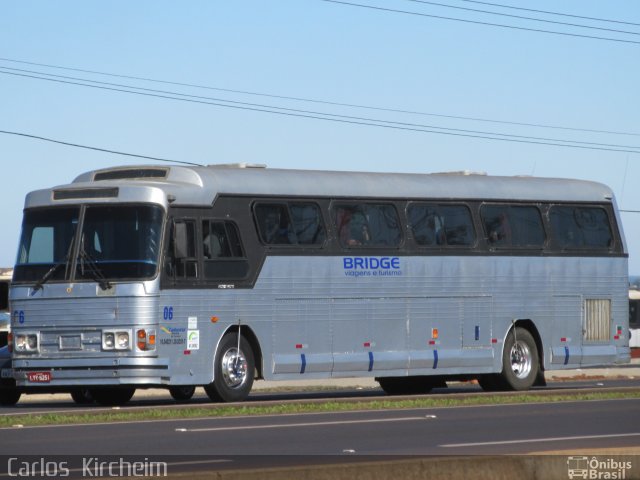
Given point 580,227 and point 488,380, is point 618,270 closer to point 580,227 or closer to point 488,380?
point 580,227

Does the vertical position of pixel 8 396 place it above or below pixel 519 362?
below

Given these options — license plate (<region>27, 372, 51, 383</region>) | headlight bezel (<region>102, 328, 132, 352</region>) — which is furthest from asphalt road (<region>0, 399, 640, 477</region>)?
license plate (<region>27, 372, 51, 383</region>)

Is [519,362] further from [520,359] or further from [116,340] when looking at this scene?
[116,340]

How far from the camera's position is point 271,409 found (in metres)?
20.9

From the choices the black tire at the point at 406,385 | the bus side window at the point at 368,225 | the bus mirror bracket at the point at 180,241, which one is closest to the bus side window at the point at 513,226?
the bus side window at the point at 368,225

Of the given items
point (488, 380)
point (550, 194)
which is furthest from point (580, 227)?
point (488, 380)

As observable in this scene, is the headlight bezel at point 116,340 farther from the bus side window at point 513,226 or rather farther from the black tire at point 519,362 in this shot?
the black tire at point 519,362

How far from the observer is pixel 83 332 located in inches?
922

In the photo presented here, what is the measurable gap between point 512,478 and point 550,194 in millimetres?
17873

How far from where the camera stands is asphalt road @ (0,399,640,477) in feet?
47.0

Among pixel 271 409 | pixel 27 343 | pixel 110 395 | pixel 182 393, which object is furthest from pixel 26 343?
pixel 271 409

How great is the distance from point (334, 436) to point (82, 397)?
35.2 ft

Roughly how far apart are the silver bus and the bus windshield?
0.03 metres

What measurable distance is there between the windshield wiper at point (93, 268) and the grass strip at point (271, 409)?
272cm
